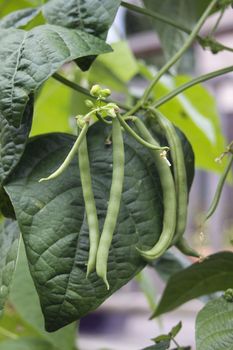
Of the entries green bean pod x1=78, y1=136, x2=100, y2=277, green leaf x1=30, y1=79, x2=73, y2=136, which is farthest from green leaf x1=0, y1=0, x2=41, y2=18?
green bean pod x1=78, y1=136, x2=100, y2=277

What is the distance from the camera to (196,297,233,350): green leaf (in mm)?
507

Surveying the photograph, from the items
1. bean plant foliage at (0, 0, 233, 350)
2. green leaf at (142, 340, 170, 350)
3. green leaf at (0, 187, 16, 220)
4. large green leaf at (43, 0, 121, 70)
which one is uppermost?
large green leaf at (43, 0, 121, 70)

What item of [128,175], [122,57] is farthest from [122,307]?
[128,175]

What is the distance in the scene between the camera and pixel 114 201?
46 cm

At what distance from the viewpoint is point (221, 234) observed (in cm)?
266

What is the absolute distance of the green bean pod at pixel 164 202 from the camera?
48 cm

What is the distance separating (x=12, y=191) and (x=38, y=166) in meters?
0.03

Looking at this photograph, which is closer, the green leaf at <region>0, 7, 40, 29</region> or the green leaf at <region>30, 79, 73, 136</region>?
the green leaf at <region>0, 7, 40, 29</region>

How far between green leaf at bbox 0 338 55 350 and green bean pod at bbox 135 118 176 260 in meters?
0.34

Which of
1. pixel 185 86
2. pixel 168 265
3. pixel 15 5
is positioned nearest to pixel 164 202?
pixel 185 86

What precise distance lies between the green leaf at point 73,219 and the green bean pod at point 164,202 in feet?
0.04

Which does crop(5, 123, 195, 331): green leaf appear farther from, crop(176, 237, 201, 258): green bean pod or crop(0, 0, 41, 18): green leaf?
crop(0, 0, 41, 18): green leaf

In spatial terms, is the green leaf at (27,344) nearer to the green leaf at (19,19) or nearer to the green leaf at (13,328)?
the green leaf at (13,328)

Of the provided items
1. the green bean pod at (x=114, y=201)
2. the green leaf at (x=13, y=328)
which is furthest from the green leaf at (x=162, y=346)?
the green leaf at (x=13, y=328)
